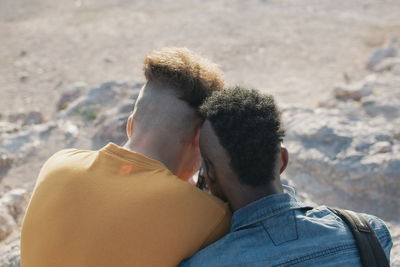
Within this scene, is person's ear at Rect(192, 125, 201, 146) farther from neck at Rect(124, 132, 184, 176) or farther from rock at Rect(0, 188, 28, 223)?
rock at Rect(0, 188, 28, 223)

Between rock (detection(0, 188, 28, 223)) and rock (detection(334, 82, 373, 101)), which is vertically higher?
rock (detection(334, 82, 373, 101))

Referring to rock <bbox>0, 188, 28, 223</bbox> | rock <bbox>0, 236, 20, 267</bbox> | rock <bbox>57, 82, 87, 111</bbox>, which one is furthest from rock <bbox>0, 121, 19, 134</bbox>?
rock <bbox>0, 236, 20, 267</bbox>

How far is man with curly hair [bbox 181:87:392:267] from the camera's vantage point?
5.46ft

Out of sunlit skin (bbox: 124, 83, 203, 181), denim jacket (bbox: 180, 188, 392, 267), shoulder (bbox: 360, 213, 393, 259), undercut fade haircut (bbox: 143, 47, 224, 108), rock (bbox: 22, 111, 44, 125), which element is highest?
undercut fade haircut (bbox: 143, 47, 224, 108)

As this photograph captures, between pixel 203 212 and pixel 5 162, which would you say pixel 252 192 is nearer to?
pixel 203 212

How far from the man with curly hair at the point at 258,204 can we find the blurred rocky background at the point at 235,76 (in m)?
1.20

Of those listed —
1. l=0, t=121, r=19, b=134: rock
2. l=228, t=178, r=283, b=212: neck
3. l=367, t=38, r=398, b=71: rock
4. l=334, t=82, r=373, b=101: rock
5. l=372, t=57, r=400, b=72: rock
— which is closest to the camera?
l=228, t=178, r=283, b=212: neck

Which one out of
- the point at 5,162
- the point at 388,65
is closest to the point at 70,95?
the point at 5,162

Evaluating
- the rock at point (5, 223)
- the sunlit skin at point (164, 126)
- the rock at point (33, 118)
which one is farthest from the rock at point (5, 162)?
the sunlit skin at point (164, 126)

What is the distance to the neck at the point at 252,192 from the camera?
1771 millimetres

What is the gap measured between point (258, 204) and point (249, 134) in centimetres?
26

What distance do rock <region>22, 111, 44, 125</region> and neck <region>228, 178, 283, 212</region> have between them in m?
4.59

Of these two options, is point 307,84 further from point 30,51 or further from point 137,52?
point 30,51

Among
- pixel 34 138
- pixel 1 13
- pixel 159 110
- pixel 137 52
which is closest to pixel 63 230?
pixel 159 110
